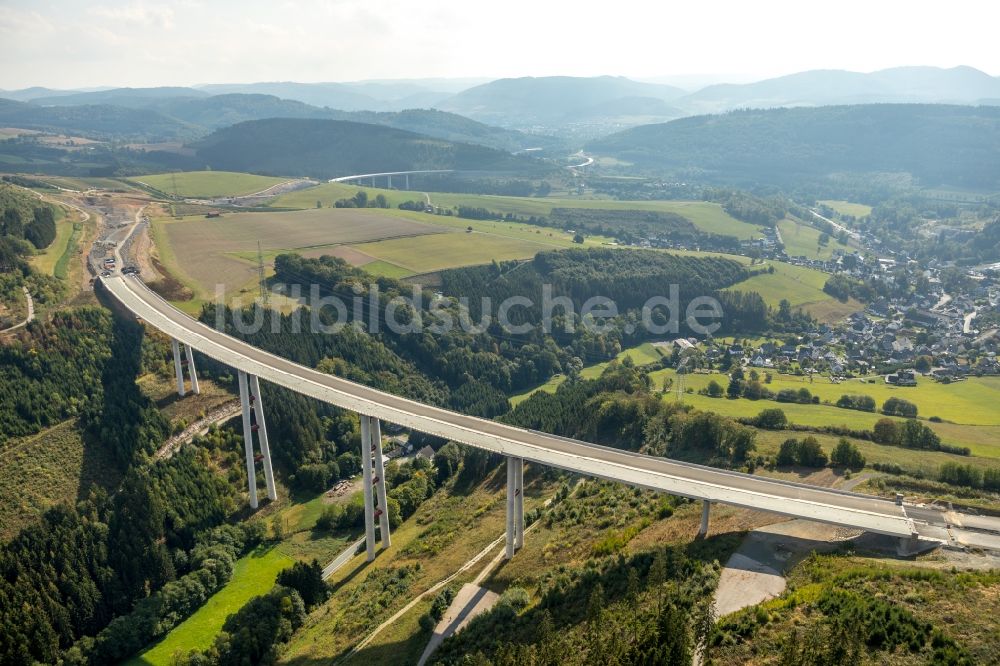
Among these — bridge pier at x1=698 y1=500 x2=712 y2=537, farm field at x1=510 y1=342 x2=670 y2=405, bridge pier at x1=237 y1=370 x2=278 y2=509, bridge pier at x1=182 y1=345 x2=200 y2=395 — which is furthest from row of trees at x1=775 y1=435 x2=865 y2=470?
bridge pier at x1=182 y1=345 x2=200 y2=395

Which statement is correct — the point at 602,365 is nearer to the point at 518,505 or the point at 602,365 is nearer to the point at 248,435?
the point at 248,435

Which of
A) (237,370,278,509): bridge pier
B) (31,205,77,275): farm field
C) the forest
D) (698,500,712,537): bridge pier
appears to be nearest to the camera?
(698,500,712,537): bridge pier

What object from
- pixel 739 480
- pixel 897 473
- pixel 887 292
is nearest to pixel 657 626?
pixel 739 480

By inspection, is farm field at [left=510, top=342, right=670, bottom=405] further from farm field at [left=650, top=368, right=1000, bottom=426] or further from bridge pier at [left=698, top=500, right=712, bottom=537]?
bridge pier at [left=698, top=500, right=712, bottom=537]

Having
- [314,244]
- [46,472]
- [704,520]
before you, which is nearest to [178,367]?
[46,472]

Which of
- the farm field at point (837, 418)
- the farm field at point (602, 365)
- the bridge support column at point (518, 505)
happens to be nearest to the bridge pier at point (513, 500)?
the bridge support column at point (518, 505)

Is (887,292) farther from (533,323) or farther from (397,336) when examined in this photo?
(397,336)
